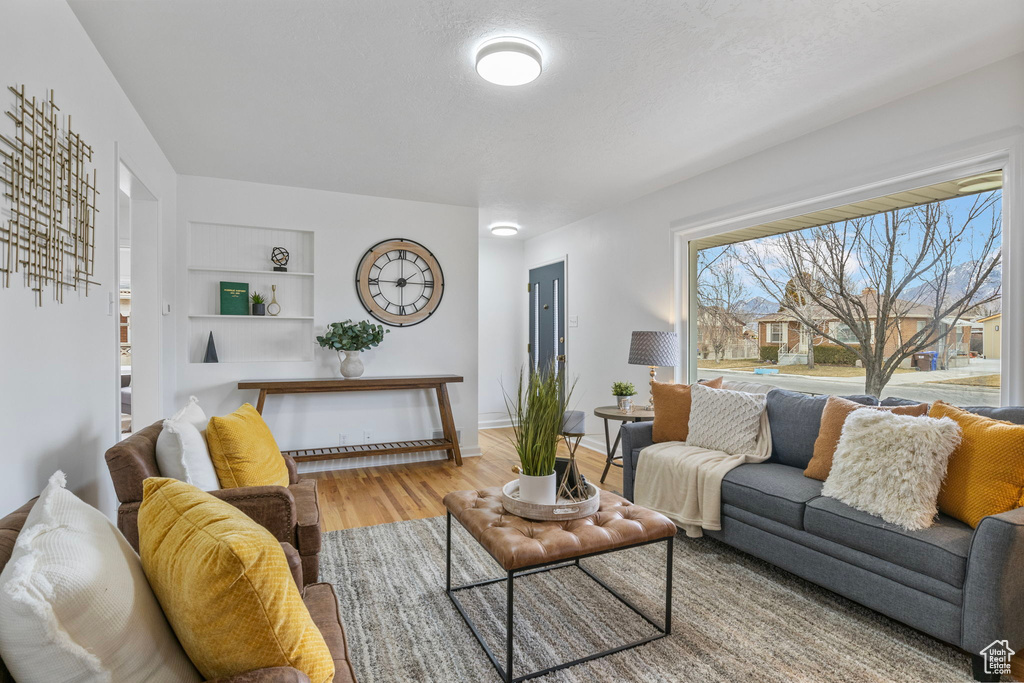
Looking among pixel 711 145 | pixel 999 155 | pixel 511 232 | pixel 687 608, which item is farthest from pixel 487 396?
pixel 999 155

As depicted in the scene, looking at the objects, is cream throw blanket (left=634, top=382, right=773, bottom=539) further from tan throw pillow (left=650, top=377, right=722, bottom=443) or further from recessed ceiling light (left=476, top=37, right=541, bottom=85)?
recessed ceiling light (left=476, top=37, right=541, bottom=85)

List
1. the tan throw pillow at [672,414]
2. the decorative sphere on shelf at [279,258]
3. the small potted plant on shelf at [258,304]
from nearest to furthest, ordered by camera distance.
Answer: the tan throw pillow at [672,414] → the small potted plant on shelf at [258,304] → the decorative sphere on shelf at [279,258]

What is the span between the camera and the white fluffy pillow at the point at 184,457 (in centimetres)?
192

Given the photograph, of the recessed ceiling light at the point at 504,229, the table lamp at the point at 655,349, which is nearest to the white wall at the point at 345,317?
the recessed ceiling light at the point at 504,229

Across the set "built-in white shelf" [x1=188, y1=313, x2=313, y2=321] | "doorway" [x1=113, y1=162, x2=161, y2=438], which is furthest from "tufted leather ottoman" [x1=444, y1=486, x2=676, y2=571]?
"built-in white shelf" [x1=188, y1=313, x2=313, y2=321]

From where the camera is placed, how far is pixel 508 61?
7.50 ft

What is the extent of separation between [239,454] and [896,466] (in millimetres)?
2604

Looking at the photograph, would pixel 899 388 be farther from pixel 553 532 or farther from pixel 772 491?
pixel 553 532

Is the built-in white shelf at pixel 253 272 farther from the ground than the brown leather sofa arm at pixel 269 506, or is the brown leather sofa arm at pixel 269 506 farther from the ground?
the built-in white shelf at pixel 253 272

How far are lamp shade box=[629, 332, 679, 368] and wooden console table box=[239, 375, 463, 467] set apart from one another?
158 cm

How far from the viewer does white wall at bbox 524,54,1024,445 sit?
2.52m

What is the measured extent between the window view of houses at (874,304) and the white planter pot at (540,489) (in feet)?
7.46

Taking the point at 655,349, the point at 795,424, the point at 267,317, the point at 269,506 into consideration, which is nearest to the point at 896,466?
the point at 795,424

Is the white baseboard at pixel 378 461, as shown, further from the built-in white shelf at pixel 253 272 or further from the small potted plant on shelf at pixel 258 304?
the built-in white shelf at pixel 253 272
